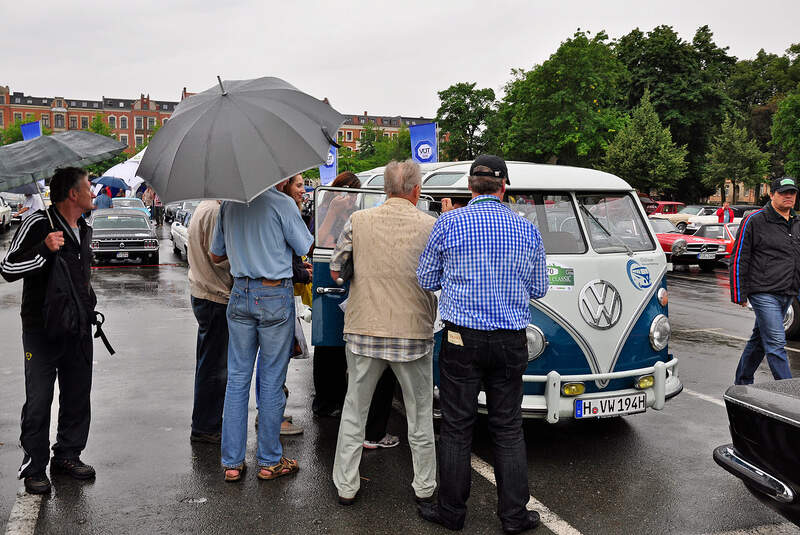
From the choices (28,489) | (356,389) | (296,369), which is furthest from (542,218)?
(28,489)

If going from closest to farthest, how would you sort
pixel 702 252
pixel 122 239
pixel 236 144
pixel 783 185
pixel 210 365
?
pixel 236 144, pixel 210 365, pixel 783 185, pixel 122 239, pixel 702 252

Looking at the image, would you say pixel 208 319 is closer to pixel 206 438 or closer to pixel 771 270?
pixel 206 438

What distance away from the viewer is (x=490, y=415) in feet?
12.8

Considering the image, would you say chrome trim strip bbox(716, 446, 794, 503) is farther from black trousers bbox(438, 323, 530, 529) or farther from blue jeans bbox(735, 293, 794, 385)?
blue jeans bbox(735, 293, 794, 385)

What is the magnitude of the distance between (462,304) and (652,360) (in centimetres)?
205

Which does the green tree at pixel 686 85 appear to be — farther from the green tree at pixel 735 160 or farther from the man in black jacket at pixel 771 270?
the man in black jacket at pixel 771 270

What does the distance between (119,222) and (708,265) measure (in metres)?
16.5

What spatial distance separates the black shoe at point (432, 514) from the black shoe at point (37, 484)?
226cm

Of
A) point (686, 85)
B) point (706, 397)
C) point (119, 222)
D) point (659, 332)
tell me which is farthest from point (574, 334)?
point (686, 85)

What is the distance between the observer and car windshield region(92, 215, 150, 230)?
19031 mm

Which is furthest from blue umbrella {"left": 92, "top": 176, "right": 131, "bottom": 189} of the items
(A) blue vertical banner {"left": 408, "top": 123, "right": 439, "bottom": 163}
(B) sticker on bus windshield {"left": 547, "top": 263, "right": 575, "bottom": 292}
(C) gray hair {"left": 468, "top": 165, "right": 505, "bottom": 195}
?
(C) gray hair {"left": 468, "top": 165, "right": 505, "bottom": 195}

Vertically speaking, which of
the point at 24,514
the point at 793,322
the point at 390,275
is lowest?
the point at 24,514

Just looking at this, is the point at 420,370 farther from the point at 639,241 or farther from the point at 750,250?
the point at 750,250

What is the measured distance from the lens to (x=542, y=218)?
5.51 meters
